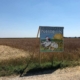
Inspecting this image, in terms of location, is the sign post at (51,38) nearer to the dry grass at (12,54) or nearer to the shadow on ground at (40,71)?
the shadow on ground at (40,71)

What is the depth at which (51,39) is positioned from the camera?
1041 centimetres

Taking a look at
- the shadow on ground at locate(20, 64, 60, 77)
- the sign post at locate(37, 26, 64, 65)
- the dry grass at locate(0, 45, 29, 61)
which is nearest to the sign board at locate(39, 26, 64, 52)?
the sign post at locate(37, 26, 64, 65)

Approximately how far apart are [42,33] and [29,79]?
307cm

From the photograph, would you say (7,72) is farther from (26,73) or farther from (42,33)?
(42,33)

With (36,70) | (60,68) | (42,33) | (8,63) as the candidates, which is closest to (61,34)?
(42,33)

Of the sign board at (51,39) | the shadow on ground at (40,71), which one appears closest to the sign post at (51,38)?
the sign board at (51,39)

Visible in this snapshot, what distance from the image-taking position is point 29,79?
25.3 ft

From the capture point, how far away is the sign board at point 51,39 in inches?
397

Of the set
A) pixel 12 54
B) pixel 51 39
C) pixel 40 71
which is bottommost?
pixel 12 54

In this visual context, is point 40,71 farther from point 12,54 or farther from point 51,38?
point 12,54

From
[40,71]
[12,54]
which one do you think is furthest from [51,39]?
[12,54]

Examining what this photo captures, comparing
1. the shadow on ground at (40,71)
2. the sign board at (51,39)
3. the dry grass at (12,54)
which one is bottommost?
the dry grass at (12,54)

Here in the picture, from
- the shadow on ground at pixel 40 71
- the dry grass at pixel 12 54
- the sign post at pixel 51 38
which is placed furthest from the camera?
the dry grass at pixel 12 54

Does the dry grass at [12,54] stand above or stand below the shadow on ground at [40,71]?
below
